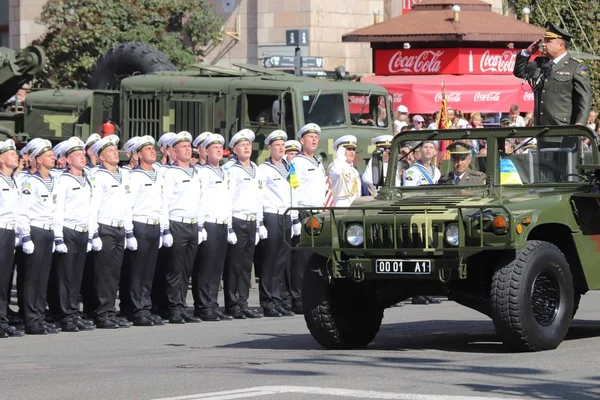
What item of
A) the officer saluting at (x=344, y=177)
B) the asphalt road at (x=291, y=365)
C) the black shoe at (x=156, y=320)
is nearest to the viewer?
the asphalt road at (x=291, y=365)

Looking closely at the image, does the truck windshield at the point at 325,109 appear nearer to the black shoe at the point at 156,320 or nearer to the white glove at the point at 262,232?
the white glove at the point at 262,232

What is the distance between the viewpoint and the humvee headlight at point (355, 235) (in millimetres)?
12617

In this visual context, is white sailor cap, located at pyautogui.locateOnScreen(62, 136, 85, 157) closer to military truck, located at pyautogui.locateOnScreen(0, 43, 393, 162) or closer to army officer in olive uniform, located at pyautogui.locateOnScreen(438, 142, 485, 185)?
army officer in olive uniform, located at pyautogui.locateOnScreen(438, 142, 485, 185)

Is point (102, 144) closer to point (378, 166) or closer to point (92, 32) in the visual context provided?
point (378, 166)

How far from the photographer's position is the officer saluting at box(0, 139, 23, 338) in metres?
15.0

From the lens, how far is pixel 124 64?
25.9 meters

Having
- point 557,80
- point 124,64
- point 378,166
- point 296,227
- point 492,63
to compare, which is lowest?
point 296,227

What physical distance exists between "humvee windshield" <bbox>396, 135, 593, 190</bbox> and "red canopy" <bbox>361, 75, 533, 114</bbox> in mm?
16622

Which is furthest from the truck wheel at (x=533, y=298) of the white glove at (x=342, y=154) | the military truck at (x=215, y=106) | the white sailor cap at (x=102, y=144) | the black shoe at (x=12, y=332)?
the military truck at (x=215, y=106)

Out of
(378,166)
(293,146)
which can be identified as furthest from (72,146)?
(378,166)

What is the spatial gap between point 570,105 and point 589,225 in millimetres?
2807

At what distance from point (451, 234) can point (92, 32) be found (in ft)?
75.6

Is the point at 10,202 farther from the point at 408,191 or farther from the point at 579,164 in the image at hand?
the point at 579,164

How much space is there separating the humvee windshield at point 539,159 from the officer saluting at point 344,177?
4339 mm
